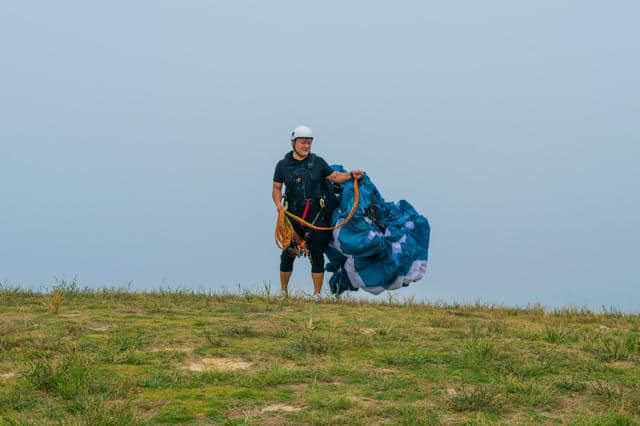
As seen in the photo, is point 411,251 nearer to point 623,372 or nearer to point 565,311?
point 565,311

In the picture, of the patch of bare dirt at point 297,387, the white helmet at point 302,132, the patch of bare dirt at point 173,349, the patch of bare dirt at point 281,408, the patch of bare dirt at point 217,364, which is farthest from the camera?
the white helmet at point 302,132

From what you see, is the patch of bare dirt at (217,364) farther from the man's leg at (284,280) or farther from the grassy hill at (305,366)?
the man's leg at (284,280)

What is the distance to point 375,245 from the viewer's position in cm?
1326

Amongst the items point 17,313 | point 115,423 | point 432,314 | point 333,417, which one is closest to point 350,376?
point 333,417

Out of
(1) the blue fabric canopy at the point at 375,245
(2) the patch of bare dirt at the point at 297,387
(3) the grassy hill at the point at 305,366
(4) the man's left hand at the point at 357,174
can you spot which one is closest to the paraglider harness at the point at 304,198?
(1) the blue fabric canopy at the point at 375,245

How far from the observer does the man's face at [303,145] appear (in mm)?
13375

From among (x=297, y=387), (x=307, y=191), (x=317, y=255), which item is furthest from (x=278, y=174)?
(x=297, y=387)

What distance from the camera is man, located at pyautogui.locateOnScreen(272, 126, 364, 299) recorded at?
44.1ft

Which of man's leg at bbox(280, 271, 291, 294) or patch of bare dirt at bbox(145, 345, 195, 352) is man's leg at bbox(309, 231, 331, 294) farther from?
patch of bare dirt at bbox(145, 345, 195, 352)

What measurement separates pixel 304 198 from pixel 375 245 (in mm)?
1400

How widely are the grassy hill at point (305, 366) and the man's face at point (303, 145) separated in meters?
2.92

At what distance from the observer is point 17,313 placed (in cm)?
1073

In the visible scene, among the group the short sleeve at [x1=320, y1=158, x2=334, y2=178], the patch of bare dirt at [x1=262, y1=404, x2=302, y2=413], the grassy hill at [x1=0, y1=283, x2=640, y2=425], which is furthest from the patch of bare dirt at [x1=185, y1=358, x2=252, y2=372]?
the short sleeve at [x1=320, y1=158, x2=334, y2=178]

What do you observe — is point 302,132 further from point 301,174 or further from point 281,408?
point 281,408
